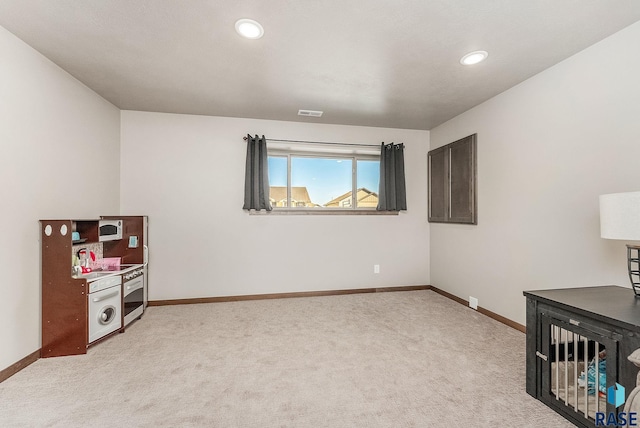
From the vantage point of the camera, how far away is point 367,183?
4539 mm

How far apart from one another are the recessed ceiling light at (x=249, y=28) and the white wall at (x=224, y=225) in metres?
1.99

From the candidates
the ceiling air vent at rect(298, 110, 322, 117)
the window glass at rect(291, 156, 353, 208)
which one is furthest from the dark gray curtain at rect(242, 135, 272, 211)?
the ceiling air vent at rect(298, 110, 322, 117)

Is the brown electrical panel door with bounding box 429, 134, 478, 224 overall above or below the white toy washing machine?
above

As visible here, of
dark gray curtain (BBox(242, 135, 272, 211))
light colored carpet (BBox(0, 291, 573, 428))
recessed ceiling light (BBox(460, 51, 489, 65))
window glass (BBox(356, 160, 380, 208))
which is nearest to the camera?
light colored carpet (BBox(0, 291, 573, 428))

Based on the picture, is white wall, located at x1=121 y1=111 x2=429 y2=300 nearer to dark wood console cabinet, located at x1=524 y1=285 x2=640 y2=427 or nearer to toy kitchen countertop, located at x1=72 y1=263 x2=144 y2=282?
toy kitchen countertop, located at x1=72 y1=263 x2=144 y2=282

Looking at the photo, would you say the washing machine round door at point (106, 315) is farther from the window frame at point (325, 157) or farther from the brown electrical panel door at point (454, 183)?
the brown electrical panel door at point (454, 183)

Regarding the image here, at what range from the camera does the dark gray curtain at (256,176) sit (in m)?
3.92

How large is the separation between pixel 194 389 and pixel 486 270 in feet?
10.5

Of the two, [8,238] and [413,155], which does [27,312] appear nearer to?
[8,238]

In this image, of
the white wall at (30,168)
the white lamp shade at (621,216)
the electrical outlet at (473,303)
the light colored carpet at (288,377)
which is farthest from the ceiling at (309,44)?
the light colored carpet at (288,377)

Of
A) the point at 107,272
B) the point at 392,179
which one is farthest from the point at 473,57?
the point at 107,272

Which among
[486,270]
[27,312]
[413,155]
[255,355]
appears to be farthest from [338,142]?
[27,312]

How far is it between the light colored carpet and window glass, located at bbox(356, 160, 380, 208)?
1827 millimetres

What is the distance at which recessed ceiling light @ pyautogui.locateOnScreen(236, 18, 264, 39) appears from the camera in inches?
78.4
